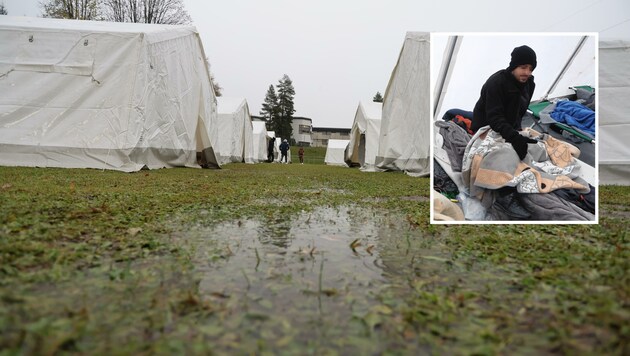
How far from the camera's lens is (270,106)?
83562 mm

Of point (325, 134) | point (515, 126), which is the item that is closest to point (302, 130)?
point (325, 134)

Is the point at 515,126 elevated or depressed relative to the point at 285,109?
depressed

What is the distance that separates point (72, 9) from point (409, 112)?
27.2m

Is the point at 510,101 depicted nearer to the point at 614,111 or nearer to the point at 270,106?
the point at 614,111

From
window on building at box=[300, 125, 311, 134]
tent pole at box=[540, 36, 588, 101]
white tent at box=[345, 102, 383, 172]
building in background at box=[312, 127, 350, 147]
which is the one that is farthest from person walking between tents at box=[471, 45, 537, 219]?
window on building at box=[300, 125, 311, 134]

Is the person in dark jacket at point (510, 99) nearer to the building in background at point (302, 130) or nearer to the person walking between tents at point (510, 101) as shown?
the person walking between tents at point (510, 101)

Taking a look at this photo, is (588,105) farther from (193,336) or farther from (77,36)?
(77,36)

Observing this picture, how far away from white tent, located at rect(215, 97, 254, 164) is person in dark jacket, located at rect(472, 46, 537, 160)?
17.4 m

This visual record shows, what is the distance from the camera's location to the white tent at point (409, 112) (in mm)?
11922

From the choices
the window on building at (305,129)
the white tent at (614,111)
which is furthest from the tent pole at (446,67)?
the window on building at (305,129)

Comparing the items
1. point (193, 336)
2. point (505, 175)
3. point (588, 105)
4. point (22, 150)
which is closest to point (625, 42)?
point (588, 105)

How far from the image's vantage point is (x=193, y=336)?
1263 mm

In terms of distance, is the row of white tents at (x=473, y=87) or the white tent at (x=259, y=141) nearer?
the row of white tents at (x=473, y=87)

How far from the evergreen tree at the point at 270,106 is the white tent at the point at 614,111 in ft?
242
